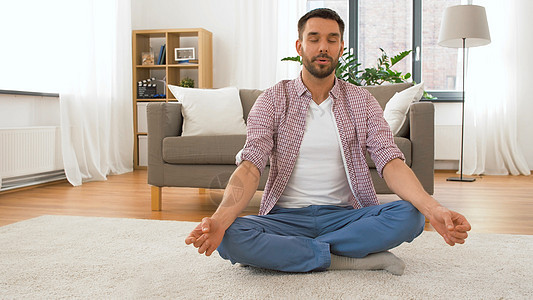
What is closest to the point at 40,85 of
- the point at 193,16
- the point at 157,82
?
the point at 157,82

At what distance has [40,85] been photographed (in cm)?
399

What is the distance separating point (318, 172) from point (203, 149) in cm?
124

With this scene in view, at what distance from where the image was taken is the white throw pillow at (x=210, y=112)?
10.00 ft

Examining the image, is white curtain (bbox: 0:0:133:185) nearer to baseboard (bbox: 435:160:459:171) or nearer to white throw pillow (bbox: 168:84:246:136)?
white throw pillow (bbox: 168:84:246:136)

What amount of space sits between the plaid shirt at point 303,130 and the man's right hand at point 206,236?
376 millimetres

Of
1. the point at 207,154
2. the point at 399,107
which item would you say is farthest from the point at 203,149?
the point at 399,107

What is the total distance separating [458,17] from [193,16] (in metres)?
2.68

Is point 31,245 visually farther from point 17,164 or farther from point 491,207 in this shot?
point 491,207

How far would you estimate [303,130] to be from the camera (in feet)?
5.44

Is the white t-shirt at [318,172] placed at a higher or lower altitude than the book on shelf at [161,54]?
lower

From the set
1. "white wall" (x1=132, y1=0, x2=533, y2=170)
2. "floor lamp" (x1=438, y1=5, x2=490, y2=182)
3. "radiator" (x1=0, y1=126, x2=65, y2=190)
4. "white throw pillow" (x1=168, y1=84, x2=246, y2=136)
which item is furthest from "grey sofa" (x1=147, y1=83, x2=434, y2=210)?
"white wall" (x1=132, y1=0, x2=533, y2=170)

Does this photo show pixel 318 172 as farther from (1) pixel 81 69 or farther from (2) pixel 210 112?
(1) pixel 81 69

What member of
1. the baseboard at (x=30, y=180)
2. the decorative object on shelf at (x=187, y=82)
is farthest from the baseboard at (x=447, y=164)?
the baseboard at (x=30, y=180)

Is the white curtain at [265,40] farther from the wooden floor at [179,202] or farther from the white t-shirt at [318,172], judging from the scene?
the white t-shirt at [318,172]
